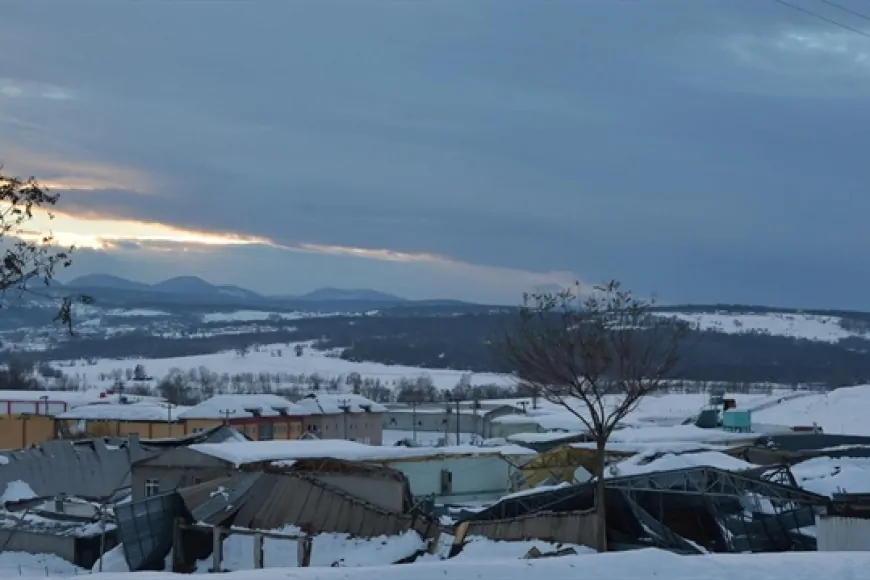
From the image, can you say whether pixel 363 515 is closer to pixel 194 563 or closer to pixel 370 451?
pixel 194 563

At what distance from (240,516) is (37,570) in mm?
5437

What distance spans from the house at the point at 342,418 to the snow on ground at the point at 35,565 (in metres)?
34.4

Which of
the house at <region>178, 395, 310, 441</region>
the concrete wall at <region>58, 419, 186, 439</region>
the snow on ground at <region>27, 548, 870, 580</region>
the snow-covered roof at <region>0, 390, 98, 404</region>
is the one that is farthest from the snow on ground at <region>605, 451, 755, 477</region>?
the snow-covered roof at <region>0, 390, 98, 404</region>

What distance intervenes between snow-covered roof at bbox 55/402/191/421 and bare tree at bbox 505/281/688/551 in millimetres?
39888

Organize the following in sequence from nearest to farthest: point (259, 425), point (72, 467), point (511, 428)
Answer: point (72, 467), point (259, 425), point (511, 428)

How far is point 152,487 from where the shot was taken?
1196 inches

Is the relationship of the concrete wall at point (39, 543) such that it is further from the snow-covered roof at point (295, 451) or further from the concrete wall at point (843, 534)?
the concrete wall at point (843, 534)

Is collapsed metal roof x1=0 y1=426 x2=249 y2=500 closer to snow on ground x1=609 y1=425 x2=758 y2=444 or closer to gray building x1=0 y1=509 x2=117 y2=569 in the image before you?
gray building x1=0 y1=509 x2=117 y2=569

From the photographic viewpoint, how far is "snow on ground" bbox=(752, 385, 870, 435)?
61.6 m

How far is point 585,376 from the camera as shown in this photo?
1995 cm

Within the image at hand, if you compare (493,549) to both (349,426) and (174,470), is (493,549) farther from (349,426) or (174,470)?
(349,426)

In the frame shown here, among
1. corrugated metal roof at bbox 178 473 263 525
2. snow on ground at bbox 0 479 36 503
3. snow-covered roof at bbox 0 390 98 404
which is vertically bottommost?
snow-covered roof at bbox 0 390 98 404

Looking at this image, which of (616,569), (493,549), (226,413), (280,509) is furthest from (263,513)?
(226,413)

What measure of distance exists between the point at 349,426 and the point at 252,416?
7.51 metres
